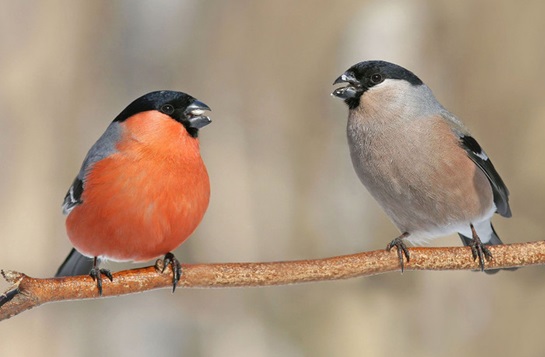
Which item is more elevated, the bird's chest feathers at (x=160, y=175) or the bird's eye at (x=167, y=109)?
the bird's eye at (x=167, y=109)

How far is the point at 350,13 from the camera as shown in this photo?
1.94 metres

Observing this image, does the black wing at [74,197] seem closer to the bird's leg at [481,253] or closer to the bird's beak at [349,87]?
the bird's beak at [349,87]

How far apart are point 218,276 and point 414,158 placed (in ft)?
1.80

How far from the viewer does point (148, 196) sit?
1.00 m

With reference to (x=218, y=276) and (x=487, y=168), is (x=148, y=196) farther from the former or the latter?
(x=487, y=168)

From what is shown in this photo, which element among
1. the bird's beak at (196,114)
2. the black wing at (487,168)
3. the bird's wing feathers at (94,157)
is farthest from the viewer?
the black wing at (487,168)

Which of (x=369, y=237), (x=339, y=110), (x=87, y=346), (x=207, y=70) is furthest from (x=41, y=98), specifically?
(x=369, y=237)

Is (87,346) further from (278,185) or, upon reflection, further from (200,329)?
(278,185)

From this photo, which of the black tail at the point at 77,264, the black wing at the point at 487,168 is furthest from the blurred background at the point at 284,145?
the black tail at the point at 77,264

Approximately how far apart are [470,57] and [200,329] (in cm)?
93

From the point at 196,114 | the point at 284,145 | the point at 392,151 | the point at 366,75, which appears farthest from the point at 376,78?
the point at 284,145

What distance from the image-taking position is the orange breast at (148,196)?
3.27 ft

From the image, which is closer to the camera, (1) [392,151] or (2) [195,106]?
(2) [195,106]

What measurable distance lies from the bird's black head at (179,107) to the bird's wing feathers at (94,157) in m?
0.09
